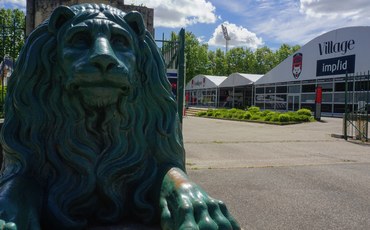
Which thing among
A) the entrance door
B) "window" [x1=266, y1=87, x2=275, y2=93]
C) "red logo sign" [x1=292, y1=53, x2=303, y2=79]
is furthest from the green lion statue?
"window" [x1=266, y1=87, x2=275, y2=93]

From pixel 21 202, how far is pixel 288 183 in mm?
4370

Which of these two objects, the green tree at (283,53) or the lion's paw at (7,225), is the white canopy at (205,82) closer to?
the green tree at (283,53)

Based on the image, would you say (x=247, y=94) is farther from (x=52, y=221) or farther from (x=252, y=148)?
(x=52, y=221)

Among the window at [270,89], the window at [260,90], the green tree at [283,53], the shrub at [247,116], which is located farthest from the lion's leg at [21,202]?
the green tree at [283,53]

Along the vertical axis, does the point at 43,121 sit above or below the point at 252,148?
above

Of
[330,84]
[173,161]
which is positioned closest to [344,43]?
[330,84]

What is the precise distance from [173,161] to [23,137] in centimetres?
72

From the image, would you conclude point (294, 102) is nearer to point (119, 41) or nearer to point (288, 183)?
point (288, 183)

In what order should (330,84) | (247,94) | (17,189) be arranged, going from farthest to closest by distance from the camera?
(247,94) < (330,84) < (17,189)

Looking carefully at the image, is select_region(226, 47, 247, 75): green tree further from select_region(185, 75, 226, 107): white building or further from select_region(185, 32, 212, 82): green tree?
select_region(185, 75, 226, 107): white building

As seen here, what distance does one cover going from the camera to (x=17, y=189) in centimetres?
132

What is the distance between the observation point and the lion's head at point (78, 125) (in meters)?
1.43

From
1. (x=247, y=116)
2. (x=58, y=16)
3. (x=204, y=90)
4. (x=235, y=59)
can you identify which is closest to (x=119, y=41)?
(x=58, y=16)

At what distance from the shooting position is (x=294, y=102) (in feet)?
83.2
